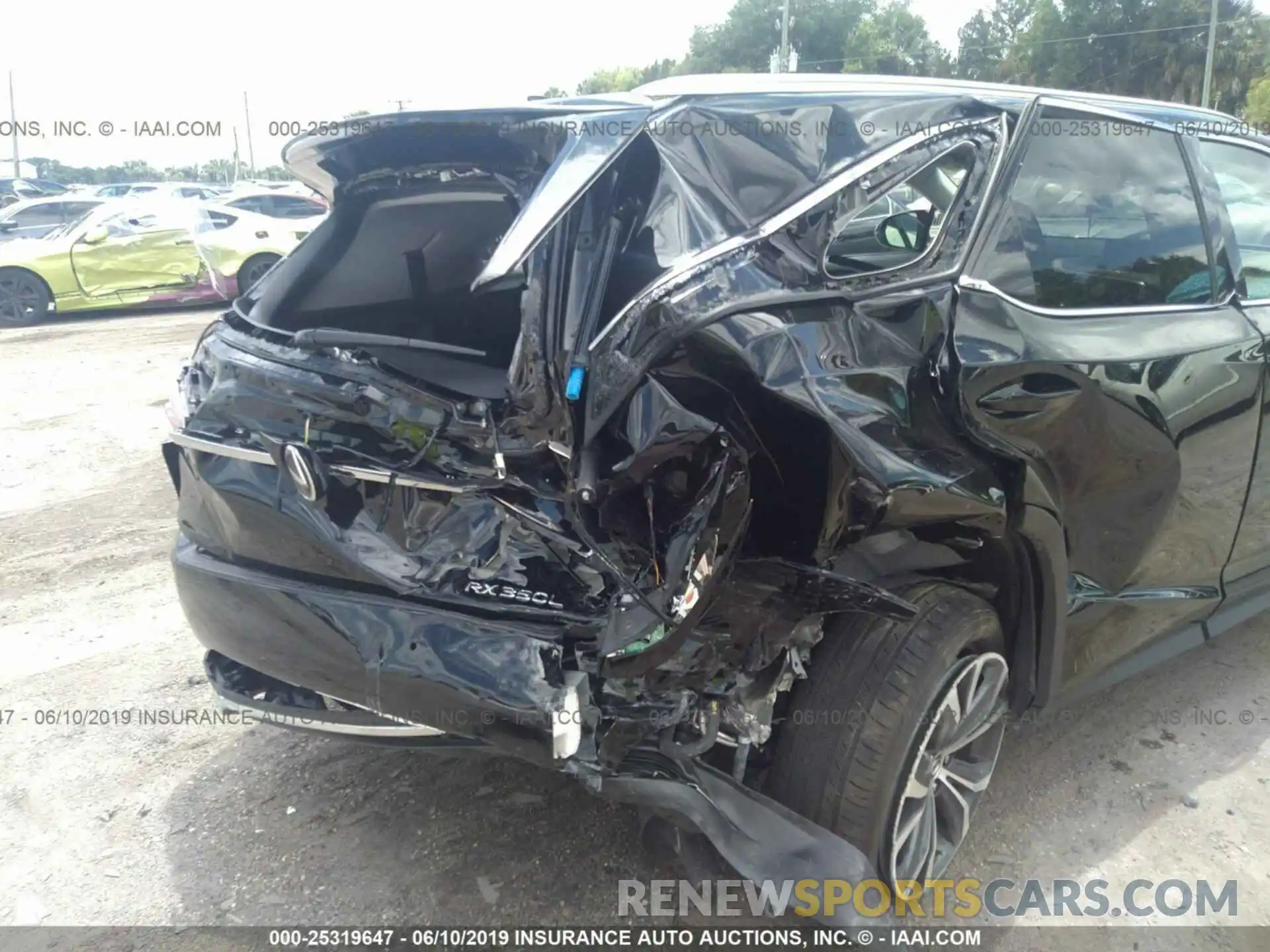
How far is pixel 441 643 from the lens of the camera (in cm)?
213

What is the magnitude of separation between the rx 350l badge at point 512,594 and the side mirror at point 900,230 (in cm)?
133

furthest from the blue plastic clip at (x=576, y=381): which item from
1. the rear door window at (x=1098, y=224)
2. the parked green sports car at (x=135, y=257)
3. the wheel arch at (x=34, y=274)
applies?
the wheel arch at (x=34, y=274)

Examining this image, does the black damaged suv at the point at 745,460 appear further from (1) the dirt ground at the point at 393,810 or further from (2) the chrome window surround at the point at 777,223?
(1) the dirt ground at the point at 393,810

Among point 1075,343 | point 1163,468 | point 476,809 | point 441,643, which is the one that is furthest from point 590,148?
point 476,809

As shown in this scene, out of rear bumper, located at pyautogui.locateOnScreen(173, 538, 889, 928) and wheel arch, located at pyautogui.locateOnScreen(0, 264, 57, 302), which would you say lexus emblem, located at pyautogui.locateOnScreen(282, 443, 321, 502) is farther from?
wheel arch, located at pyautogui.locateOnScreen(0, 264, 57, 302)

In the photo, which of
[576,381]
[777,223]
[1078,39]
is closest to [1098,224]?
[777,223]

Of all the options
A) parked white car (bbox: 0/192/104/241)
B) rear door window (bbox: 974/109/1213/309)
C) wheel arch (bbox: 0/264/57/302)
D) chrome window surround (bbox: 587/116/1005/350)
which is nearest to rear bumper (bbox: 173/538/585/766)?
chrome window surround (bbox: 587/116/1005/350)

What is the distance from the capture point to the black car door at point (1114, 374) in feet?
7.46

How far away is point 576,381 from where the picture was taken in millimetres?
2018

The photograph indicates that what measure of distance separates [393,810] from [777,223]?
78.7 inches

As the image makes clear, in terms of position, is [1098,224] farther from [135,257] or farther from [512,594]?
[135,257]

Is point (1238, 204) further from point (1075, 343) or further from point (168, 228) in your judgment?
point (168, 228)

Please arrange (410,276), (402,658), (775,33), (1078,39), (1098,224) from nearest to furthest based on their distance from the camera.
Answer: (402,658) → (1098,224) → (410,276) → (1078,39) → (775,33)

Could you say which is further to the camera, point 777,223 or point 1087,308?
point 1087,308
